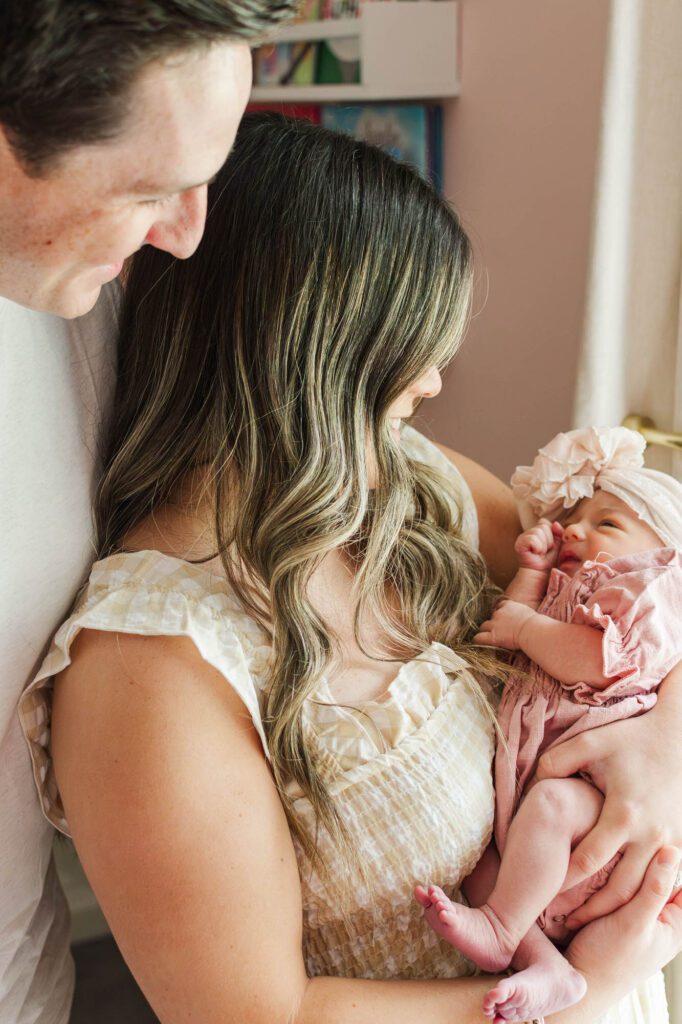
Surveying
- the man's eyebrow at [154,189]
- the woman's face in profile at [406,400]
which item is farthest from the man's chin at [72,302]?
the woman's face in profile at [406,400]

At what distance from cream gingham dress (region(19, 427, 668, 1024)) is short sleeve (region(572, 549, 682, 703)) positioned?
19cm

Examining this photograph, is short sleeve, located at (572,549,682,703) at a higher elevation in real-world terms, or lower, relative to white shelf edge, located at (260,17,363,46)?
lower

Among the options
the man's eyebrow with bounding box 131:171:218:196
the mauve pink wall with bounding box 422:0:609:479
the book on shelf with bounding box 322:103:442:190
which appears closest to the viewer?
the man's eyebrow with bounding box 131:171:218:196

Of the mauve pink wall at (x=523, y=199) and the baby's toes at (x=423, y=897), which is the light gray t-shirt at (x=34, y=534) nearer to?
the baby's toes at (x=423, y=897)

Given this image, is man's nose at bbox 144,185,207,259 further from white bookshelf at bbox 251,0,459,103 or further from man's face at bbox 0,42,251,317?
white bookshelf at bbox 251,0,459,103

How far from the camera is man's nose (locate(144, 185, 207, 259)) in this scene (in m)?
0.79

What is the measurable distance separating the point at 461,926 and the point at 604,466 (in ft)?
2.11

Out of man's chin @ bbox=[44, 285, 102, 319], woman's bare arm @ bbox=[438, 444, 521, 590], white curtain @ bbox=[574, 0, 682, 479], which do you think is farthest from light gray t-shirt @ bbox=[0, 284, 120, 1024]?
white curtain @ bbox=[574, 0, 682, 479]

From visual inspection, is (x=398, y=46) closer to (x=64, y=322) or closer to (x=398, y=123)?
(x=398, y=123)

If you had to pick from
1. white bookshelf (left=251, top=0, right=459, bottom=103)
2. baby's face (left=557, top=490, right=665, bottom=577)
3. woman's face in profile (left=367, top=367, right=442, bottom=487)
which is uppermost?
white bookshelf (left=251, top=0, right=459, bottom=103)

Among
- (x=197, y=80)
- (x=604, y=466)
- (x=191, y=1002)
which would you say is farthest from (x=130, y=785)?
(x=604, y=466)

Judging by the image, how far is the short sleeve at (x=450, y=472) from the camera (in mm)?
1489

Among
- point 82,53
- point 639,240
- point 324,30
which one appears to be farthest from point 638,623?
point 324,30

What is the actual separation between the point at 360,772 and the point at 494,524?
62 centimetres
